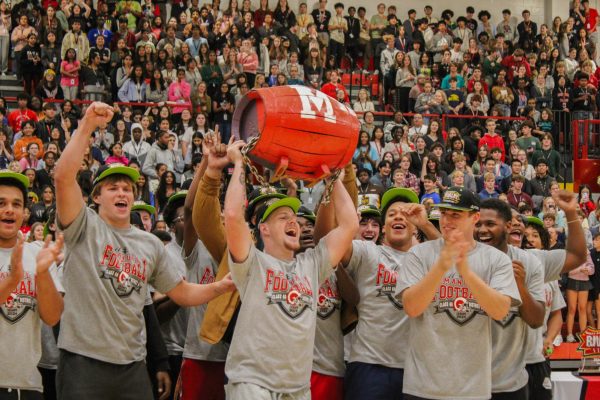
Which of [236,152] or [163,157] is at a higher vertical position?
[236,152]

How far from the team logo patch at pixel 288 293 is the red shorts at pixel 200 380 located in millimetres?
1179

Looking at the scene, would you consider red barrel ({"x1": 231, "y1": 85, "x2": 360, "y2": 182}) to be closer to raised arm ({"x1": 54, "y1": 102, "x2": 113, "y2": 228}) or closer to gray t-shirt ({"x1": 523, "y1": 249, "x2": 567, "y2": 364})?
raised arm ({"x1": 54, "y1": 102, "x2": 113, "y2": 228})

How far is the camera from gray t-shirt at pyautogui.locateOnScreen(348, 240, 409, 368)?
5.66 m

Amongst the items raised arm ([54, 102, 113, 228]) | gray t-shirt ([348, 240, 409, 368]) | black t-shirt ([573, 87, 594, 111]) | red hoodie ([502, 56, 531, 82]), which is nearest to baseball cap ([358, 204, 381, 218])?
gray t-shirt ([348, 240, 409, 368])

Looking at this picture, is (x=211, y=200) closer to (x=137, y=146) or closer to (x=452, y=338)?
(x=452, y=338)

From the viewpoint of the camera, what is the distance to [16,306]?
16.3 ft

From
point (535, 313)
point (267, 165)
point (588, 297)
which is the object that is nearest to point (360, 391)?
point (535, 313)

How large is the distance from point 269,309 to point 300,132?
1020 millimetres

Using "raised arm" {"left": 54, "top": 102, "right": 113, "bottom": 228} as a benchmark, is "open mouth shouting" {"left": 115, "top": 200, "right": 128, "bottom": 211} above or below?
below

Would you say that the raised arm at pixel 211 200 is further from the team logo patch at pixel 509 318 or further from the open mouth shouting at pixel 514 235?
the open mouth shouting at pixel 514 235

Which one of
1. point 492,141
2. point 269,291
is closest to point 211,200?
point 269,291

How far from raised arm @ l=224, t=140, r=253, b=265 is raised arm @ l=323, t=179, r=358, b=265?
1.91 ft

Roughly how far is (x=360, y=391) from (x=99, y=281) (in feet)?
5.80

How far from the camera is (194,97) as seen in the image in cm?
1641
